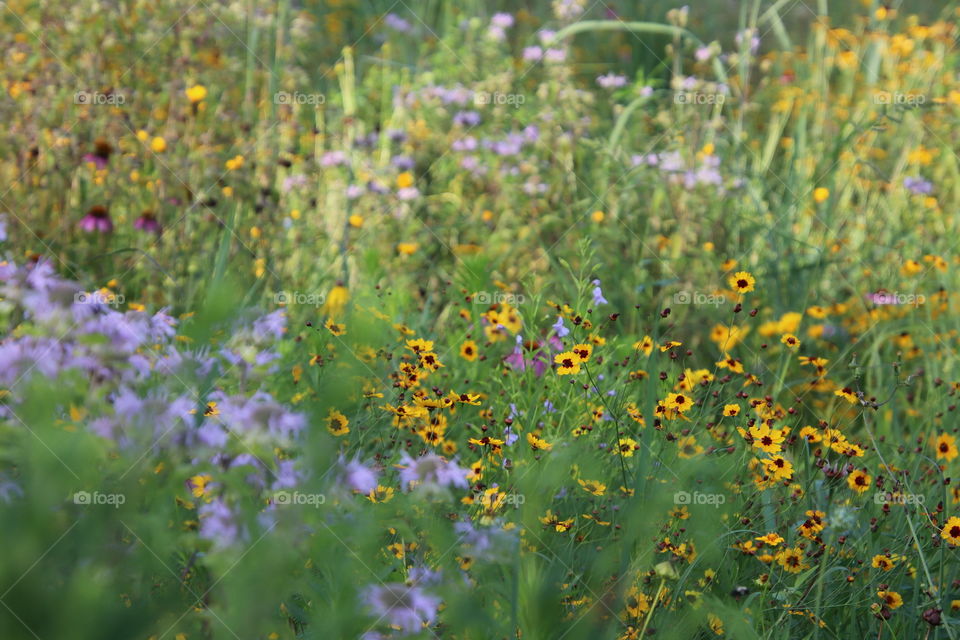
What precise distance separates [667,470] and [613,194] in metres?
2.22

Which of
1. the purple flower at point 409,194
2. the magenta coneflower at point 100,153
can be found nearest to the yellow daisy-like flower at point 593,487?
the purple flower at point 409,194

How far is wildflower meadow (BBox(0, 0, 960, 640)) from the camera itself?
1320mm


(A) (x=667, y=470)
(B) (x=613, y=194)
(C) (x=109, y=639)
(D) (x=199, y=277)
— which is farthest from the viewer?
(B) (x=613, y=194)

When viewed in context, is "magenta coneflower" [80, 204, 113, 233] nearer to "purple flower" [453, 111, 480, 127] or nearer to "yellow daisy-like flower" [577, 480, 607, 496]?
"purple flower" [453, 111, 480, 127]

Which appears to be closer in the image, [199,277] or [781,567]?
[781,567]

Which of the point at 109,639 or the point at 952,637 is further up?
the point at 109,639

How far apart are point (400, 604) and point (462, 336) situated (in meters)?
1.62

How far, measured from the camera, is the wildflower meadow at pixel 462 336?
132 centimetres

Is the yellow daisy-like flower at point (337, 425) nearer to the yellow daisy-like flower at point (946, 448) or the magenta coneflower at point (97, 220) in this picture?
the yellow daisy-like flower at point (946, 448)

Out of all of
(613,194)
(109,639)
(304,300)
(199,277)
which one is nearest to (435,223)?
(613,194)

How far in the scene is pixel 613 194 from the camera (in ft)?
13.1

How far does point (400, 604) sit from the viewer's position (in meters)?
1.31

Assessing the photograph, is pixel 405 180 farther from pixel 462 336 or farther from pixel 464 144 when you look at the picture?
pixel 462 336

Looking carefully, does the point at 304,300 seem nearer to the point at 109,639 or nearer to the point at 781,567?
the point at 781,567
